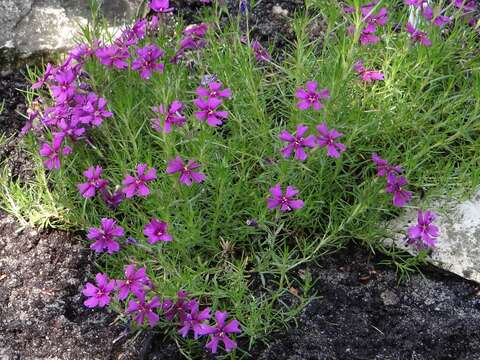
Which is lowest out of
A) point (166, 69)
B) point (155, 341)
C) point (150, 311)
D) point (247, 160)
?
point (155, 341)

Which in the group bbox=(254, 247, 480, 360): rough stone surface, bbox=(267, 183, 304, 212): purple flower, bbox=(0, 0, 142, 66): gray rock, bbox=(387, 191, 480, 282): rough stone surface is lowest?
bbox=(254, 247, 480, 360): rough stone surface

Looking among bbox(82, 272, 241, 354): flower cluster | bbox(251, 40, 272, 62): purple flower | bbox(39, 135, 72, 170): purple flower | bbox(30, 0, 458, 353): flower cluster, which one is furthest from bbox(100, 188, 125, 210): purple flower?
bbox(251, 40, 272, 62): purple flower

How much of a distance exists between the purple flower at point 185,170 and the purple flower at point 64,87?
696mm

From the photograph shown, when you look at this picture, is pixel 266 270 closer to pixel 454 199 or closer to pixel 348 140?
pixel 348 140

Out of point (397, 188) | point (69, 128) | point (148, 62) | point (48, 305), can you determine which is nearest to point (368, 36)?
point (397, 188)

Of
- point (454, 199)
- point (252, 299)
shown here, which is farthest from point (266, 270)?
point (454, 199)

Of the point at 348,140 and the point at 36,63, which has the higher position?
the point at 348,140

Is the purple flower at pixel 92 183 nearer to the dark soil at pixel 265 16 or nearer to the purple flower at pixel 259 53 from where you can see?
the purple flower at pixel 259 53

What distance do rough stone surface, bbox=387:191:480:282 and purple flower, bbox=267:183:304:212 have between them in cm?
60

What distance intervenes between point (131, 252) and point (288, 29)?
1642 millimetres

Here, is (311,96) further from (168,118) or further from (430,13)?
(430,13)

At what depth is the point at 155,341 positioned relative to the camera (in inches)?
97.7

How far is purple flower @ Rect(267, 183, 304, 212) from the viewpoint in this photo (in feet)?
7.57

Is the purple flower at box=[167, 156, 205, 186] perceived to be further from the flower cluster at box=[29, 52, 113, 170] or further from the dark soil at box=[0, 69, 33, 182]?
the dark soil at box=[0, 69, 33, 182]
